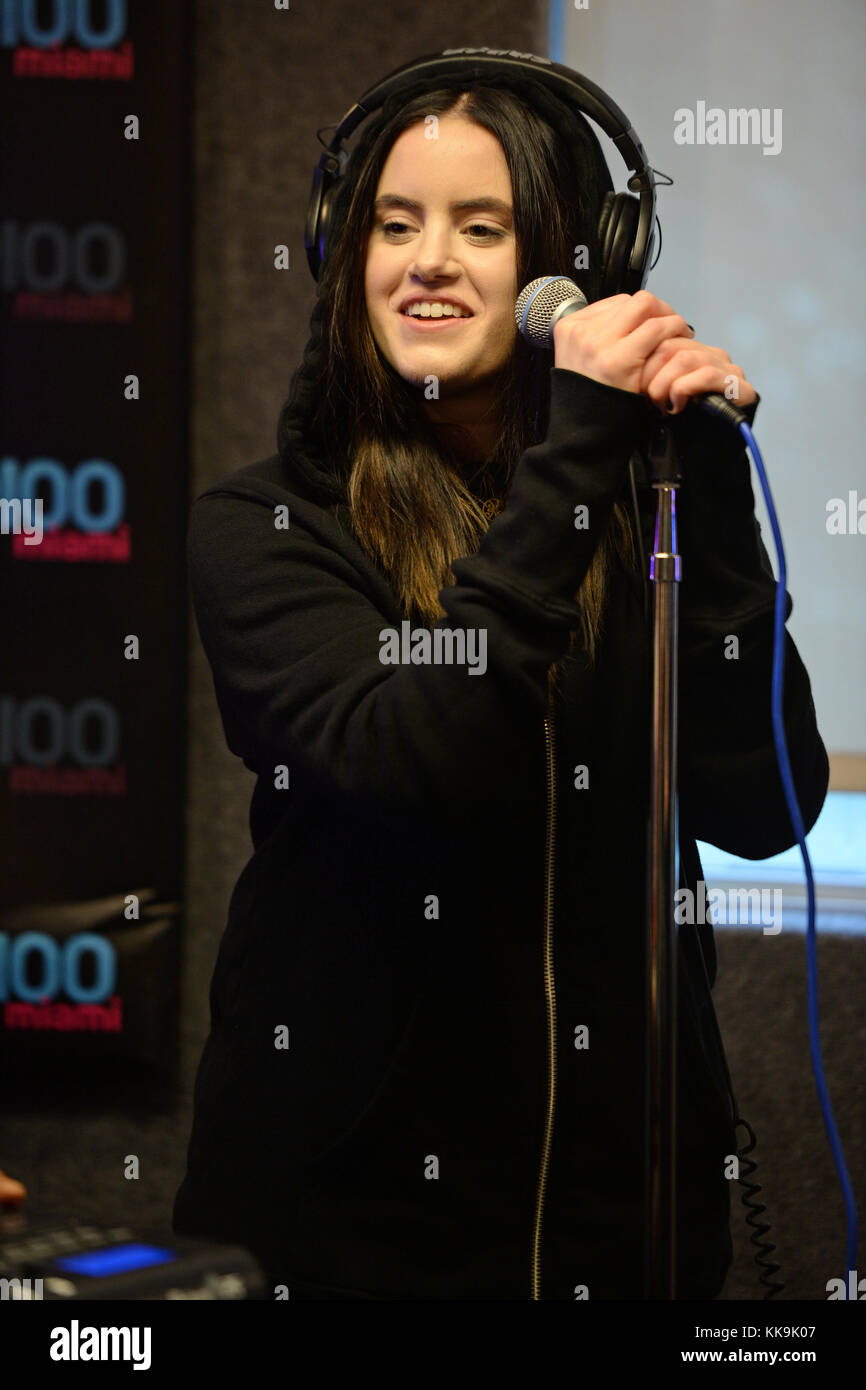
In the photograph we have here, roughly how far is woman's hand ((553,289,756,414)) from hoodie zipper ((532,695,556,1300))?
0.81 ft

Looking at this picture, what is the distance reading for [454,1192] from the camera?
83 centimetres

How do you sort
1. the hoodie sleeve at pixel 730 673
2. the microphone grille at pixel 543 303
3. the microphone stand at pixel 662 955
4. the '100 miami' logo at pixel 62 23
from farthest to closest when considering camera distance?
1. the '100 miami' logo at pixel 62 23
2. the hoodie sleeve at pixel 730 673
3. the microphone grille at pixel 543 303
4. the microphone stand at pixel 662 955

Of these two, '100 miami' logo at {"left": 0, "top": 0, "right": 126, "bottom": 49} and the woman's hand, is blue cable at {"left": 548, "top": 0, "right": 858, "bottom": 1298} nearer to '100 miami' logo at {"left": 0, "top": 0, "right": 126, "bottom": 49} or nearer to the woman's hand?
the woman's hand

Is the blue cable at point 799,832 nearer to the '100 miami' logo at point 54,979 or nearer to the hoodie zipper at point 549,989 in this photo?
the hoodie zipper at point 549,989

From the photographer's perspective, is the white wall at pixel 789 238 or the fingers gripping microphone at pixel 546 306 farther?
the white wall at pixel 789 238

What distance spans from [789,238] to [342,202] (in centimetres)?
85

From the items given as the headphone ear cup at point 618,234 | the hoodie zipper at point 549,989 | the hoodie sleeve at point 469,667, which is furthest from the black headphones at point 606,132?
the hoodie zipper at point 549,989

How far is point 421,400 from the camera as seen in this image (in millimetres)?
979

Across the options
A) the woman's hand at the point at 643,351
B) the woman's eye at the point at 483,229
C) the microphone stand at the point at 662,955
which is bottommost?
the microphone stand at the point at 662,955

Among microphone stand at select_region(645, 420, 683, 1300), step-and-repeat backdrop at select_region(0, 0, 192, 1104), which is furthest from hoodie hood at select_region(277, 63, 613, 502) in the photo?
step-and-repeat backdrop at select_region(0, 0, 192, 1104)

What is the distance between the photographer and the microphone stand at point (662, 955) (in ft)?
2.16

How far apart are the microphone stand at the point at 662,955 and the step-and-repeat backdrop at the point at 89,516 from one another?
3.45 feet

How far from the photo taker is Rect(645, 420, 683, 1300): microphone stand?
659mm
